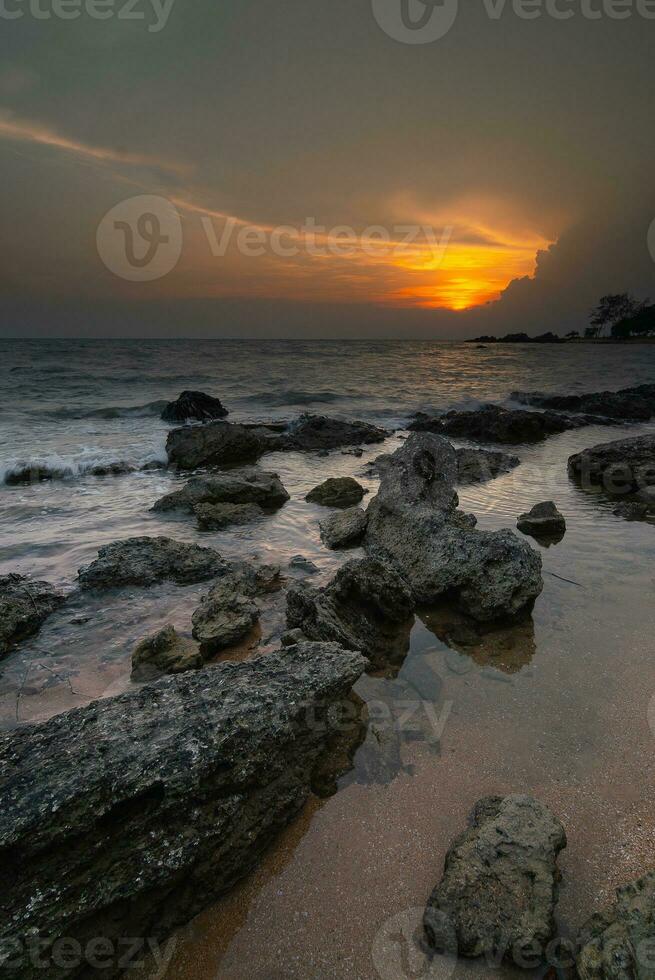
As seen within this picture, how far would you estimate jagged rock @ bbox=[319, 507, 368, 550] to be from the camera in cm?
661

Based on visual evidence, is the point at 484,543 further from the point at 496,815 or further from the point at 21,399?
the point at 21,399

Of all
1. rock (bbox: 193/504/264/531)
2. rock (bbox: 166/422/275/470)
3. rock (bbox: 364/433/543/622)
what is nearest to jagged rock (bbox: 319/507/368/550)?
rock (bbox: 364/433/543/622)

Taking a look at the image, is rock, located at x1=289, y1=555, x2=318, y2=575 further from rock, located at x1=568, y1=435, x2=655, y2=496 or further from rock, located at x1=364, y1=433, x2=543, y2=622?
rock, located at x1=568, y1=435, x2=655, y2=496

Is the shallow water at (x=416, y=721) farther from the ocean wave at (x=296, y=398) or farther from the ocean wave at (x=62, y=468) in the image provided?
the ocean wave at (x=296, y=398)

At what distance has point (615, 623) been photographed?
456 cm

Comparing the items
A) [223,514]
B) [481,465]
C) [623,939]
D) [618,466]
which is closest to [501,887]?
[623,939]

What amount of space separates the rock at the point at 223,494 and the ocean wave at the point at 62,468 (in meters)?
3.56

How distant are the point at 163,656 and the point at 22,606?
1.67m

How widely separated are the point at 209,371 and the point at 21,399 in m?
17.4

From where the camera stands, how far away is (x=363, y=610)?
183 inches

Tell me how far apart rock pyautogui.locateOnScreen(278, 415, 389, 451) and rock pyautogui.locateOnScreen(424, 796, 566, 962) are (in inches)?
457

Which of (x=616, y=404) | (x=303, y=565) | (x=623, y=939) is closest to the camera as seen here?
(x=623, y=939)

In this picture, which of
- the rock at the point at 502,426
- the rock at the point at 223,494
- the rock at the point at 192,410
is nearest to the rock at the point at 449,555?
A: the rock at the point at 223,494

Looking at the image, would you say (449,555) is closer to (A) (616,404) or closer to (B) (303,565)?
(B) (303,565)
